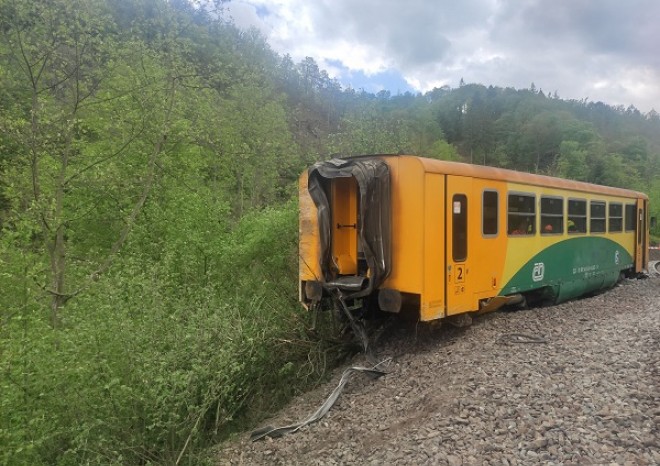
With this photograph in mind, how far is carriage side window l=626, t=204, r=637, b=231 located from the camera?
13047mm

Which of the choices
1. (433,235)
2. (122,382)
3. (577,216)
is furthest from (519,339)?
(122,382)

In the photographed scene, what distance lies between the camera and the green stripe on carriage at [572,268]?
29.1ft

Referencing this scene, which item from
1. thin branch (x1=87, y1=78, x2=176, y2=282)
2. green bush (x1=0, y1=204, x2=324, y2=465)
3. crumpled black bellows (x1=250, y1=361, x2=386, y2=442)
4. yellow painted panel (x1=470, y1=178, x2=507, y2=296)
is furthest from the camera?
thin branch (x1=87, y1=78, x2=176, y2=282)

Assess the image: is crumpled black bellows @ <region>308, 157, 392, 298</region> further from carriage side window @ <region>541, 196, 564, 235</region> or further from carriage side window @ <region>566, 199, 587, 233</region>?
carriage side window @ <region>566, 199, 587, 233</region>

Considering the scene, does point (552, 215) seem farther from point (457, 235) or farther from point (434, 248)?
point (434, 248)

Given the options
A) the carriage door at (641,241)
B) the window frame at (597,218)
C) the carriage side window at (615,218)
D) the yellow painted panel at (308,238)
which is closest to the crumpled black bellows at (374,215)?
the yellow painted panel at (308,238)

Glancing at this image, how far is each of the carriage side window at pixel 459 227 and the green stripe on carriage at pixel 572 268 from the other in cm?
156

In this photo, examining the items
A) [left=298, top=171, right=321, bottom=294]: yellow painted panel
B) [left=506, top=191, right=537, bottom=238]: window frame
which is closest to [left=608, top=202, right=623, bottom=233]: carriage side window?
Result: [left=506, top=191, right=537, bottom=238]: window frame

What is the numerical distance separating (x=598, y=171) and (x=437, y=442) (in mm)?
59776

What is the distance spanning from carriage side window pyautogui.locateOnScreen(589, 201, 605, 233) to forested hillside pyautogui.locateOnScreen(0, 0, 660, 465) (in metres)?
6.97

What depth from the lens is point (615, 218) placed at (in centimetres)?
1232

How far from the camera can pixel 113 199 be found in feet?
35.8

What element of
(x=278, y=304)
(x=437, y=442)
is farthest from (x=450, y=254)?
(x=278, y=304)

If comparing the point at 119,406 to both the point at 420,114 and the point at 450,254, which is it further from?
the point at 420,114
